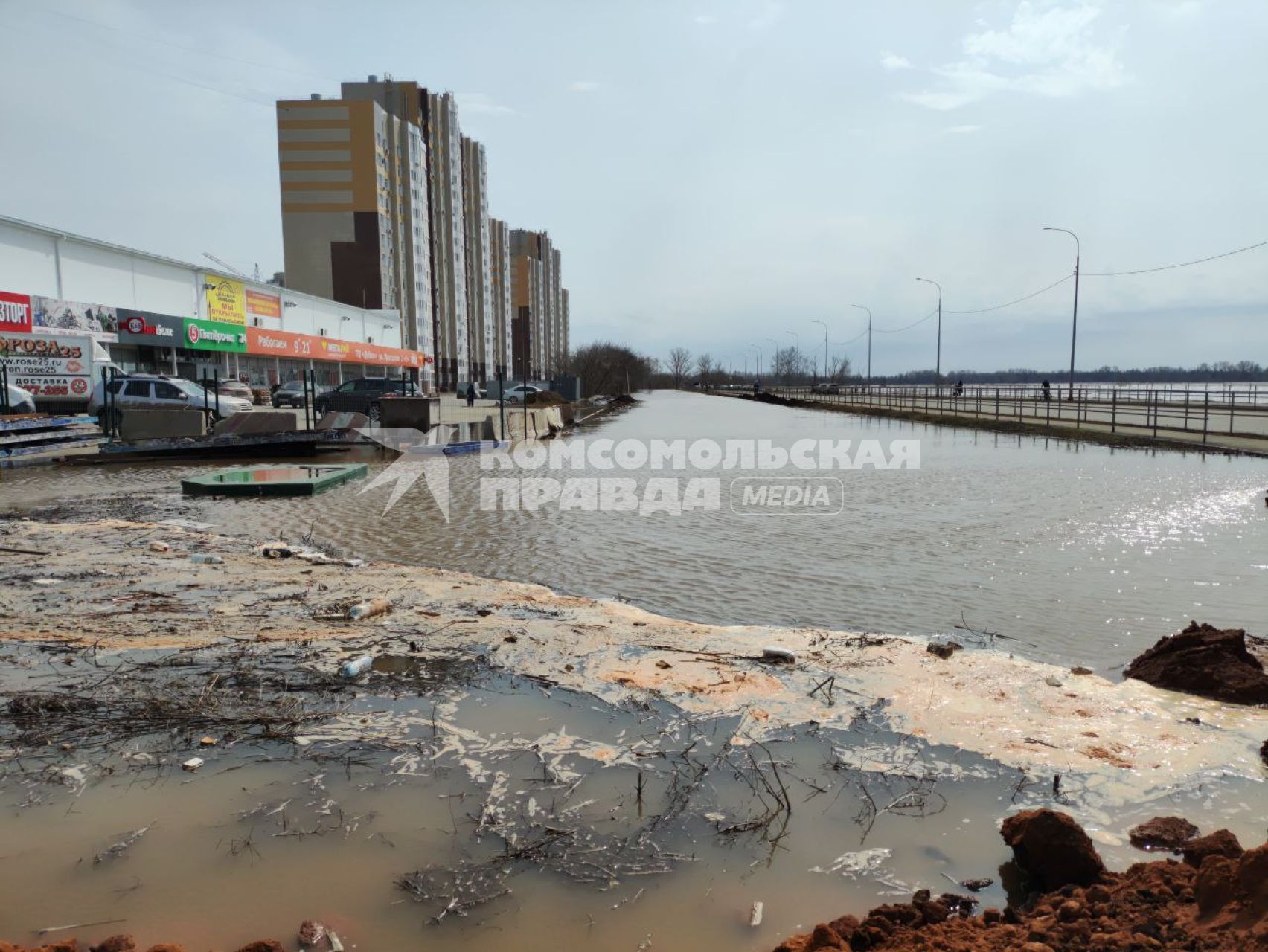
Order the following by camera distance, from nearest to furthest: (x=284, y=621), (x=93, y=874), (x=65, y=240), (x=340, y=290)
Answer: (x=93, y=874) → (x=284, y=621) → (x=65, y=240) → (x=340, y=290)

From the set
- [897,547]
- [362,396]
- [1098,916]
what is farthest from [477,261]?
[1098,916]

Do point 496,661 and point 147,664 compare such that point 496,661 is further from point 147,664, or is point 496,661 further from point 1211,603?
point 1211,603

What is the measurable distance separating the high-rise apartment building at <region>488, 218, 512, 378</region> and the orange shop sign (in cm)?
4607

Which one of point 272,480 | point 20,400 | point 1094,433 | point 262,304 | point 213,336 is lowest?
point 272,480

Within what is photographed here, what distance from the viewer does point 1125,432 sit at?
26266 millimetres

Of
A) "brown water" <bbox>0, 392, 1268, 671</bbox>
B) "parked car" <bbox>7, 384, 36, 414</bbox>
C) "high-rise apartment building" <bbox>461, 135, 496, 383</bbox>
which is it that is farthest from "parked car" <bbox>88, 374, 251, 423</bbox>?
"high-rise apartment building" <bbox>461, 135, 496, 383</bbox>

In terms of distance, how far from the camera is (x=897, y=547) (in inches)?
383

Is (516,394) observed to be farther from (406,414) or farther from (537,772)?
(537,772)

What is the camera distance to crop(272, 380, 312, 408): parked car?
38219 millimetres

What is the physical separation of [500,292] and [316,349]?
227 ft

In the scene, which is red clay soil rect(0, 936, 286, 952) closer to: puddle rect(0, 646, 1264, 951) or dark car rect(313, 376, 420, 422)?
puddle rect(0, 646, 1264, 951)

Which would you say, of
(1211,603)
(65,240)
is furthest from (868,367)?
(1211,603)

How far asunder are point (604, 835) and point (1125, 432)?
27.6m

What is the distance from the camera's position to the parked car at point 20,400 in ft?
69.1
